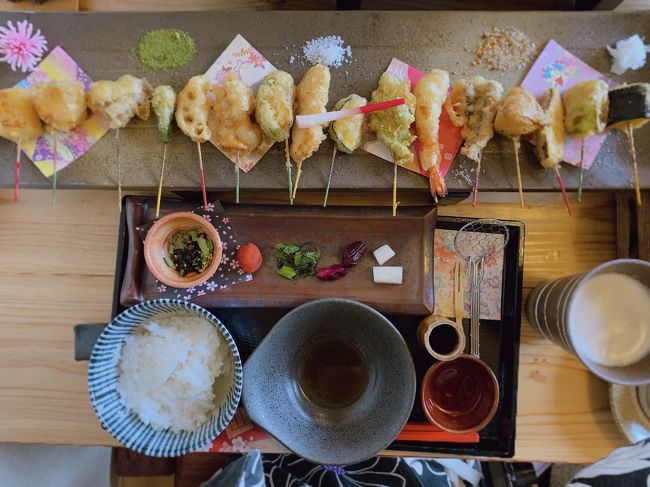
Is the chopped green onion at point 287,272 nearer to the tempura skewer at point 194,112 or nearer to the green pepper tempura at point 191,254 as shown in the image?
the green pepper tempura at point 191,254

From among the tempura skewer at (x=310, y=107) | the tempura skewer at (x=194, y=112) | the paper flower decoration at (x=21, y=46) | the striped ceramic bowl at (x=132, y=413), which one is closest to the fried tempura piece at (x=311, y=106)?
the tempura skewer at (x=310, y=107)

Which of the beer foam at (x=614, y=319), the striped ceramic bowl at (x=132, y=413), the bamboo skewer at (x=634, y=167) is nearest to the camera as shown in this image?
the striped ceramic bowl at (x=132, y=413)

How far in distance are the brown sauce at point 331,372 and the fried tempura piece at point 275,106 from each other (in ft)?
2.67

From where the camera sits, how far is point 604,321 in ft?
5.60

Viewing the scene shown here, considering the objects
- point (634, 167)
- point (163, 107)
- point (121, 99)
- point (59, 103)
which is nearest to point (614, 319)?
point (634, 167)

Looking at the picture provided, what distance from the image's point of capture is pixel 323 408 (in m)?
1.79

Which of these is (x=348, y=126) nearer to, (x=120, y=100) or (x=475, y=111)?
(x=475, y=111)

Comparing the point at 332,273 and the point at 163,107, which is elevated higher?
the point at 163,107

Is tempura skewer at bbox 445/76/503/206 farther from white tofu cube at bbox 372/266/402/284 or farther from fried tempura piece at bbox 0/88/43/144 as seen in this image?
fried tempura piece at bbox 0/88/43/144

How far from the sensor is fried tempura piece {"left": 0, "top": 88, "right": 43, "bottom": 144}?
5.78 feet

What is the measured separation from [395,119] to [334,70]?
343 millimetres

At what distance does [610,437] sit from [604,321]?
0.54 metres

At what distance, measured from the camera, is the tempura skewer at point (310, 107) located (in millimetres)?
1756

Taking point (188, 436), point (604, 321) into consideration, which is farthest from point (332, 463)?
point (604, 321)
